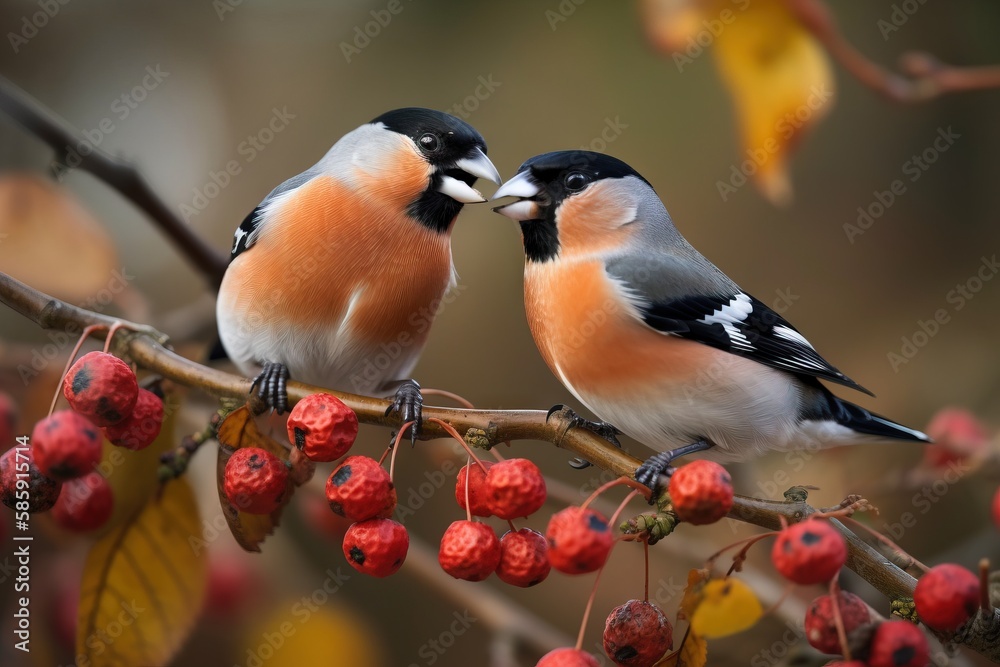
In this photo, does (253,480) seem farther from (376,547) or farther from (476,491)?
(476,491)

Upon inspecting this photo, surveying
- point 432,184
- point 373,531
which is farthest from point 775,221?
point 373,531

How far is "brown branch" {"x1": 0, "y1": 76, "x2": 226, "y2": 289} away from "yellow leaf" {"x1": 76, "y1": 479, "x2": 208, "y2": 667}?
528mm

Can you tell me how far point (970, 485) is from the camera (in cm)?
248

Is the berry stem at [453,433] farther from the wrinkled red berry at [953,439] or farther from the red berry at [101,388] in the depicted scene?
the wrinkled red berry at [953,439]

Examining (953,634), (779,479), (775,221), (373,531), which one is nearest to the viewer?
(953,634)

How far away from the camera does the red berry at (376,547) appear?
122 centimetres

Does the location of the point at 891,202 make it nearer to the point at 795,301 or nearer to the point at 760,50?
the point at 795,301

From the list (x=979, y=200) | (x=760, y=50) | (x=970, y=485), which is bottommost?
(x=970, y=485)

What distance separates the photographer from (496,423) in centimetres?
128

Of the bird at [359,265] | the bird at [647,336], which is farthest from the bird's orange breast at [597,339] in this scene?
the bird at [359,265]

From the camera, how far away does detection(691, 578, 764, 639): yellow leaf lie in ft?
3.10

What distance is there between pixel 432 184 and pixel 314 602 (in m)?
1.10

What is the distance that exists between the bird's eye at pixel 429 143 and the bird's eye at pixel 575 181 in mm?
314

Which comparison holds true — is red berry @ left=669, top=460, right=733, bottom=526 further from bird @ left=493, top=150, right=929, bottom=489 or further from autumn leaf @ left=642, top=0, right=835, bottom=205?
autumn leaf @ left=642, top=0, right=835, bottom=205
